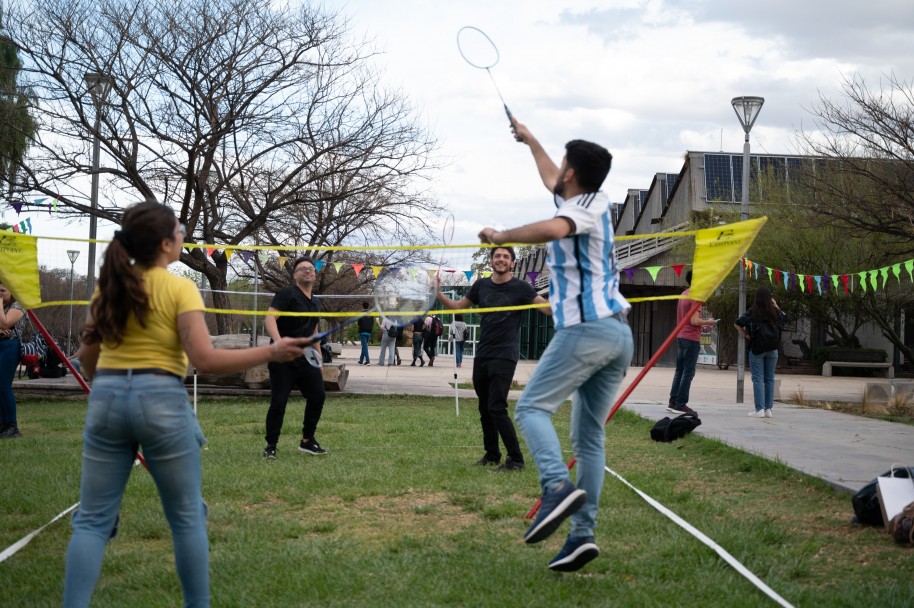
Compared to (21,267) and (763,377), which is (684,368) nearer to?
(763,377)

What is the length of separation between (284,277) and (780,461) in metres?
19.1

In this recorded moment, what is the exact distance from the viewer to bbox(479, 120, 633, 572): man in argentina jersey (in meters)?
4.43

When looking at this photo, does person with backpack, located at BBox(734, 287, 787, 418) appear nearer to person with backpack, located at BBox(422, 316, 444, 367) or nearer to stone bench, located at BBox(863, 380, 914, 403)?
stone bench, located at BBox(863, 380, 914, 403)

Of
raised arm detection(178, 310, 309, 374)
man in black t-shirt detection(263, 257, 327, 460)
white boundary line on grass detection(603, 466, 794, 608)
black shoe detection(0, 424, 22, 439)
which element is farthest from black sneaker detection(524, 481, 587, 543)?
black shoe detection(0, 424, 22, 439)

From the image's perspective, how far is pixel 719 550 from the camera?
5000 millimetres

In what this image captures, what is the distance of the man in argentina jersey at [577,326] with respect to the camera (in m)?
4.43

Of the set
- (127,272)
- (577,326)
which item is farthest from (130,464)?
(577,326)

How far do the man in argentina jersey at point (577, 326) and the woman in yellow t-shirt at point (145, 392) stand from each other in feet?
4.77

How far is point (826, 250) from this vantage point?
2994 centimetres

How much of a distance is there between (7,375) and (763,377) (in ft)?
33.5

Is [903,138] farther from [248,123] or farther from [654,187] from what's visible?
[654,187]

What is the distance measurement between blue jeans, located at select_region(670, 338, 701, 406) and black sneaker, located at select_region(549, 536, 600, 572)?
30.8ft

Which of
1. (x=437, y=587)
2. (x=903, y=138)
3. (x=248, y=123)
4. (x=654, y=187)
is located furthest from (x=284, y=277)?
(x=654, y=187)

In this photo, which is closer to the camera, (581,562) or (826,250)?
(581,562)
